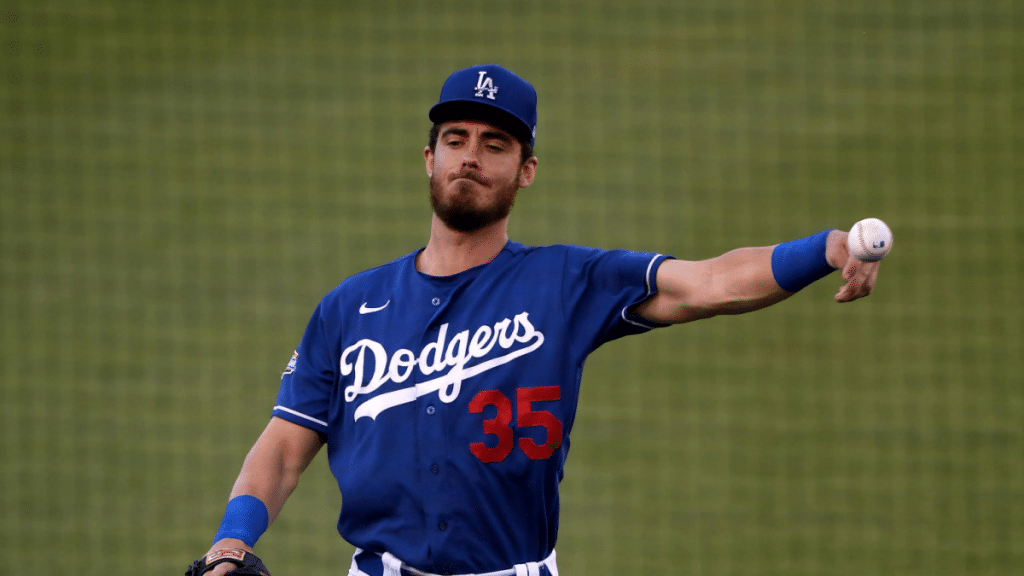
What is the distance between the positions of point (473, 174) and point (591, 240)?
4.32 meters

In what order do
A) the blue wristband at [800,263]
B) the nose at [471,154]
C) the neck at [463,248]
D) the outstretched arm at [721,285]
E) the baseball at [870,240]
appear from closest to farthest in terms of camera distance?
the baseball at [870,240], the blue wristband at [800,263], the outstretched arm at [721,285], the nose at [471,154], the neck at [463,248]

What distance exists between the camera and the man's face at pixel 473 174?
277 centimetres

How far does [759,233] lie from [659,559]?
Answer: 7.53 feet

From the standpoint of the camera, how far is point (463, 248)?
2879 mm

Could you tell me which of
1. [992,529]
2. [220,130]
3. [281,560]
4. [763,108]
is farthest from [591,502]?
[220,130]

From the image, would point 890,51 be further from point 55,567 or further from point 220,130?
point 55,567

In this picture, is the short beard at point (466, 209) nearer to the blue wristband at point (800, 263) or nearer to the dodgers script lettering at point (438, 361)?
the dodgers script lettering at point (438, 361)

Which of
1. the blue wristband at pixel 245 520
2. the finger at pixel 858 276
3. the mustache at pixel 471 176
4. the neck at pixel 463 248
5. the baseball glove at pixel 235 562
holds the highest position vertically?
the mustache at pixel 471 176

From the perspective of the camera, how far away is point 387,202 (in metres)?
7.24

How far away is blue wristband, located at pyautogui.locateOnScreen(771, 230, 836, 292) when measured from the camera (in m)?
2.26

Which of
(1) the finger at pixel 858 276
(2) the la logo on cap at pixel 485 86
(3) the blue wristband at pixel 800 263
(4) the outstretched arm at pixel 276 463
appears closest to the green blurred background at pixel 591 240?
(4) the outstretched arm at pixel 276 463

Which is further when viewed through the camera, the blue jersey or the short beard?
the short beard

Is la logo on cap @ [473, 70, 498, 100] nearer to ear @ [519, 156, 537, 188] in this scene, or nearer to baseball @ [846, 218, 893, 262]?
ear @ [519, 156, 537, 188]

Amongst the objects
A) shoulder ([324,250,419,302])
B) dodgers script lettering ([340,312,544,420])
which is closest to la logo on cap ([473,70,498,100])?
shoulder ([324,250,419,302])
